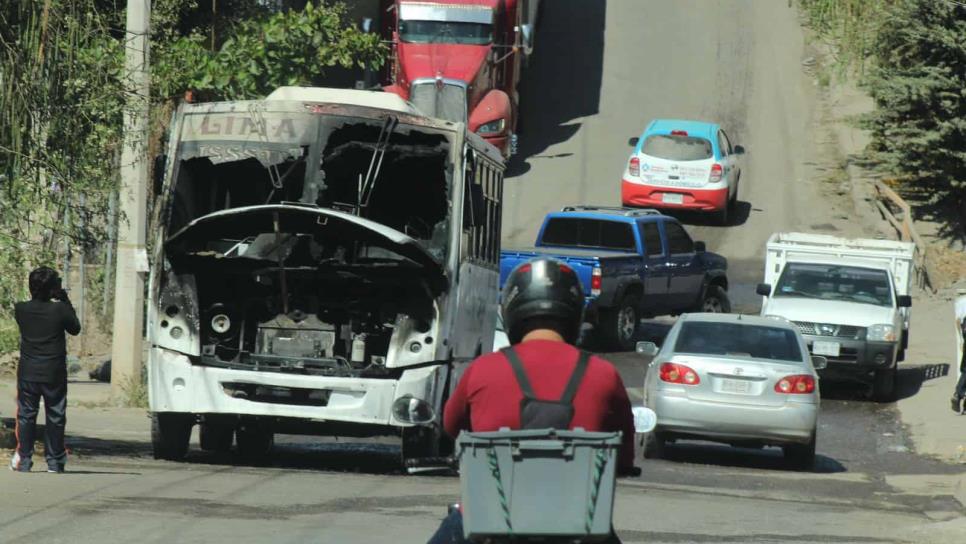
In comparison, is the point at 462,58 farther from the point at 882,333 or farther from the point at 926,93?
the point at 882,333

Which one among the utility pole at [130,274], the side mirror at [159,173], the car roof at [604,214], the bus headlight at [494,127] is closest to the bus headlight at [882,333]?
the car roof at [604,214]

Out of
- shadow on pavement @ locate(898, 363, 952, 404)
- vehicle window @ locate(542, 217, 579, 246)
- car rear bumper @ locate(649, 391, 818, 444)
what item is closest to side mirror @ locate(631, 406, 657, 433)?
car rear bumper @ locate(649, 391, 818, 444)

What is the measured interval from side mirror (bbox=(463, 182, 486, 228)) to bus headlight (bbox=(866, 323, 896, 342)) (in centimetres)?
947

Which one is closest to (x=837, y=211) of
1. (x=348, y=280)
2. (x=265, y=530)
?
(x=348, y=280)

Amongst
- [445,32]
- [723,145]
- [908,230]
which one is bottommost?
[908,230]

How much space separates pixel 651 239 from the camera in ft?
84.9

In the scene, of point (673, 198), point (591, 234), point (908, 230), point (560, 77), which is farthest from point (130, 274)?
point (560, 77)

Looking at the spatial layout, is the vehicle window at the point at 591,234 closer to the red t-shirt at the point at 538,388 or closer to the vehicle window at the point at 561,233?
the vehicle window at the point at 561,233

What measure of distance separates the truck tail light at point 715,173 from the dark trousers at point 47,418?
74.4ft

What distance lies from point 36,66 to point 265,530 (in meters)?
4.19

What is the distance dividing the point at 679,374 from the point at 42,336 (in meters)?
6.48

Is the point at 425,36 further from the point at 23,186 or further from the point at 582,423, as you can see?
the point at 582,423

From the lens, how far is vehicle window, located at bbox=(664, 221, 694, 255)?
26469 mm

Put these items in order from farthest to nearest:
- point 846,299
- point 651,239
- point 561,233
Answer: point 651,239 < point 561,233 < point 846,299
